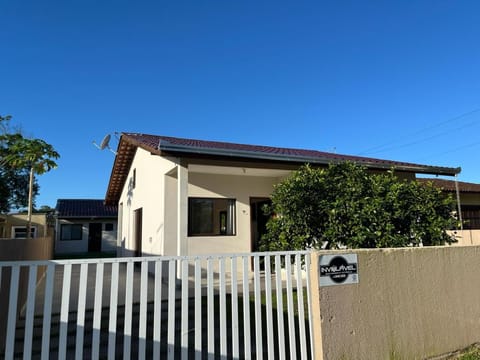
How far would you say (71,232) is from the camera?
80.2 ft

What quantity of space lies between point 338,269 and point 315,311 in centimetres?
55

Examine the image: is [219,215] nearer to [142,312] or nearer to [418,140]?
[142,312]

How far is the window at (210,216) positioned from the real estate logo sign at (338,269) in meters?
5.87

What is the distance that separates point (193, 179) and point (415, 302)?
6512 mm

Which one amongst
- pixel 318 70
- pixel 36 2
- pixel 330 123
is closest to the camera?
pixel 36 2

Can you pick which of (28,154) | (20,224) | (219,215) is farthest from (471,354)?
(20,224)

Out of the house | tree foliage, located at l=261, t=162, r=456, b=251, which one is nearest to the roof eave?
the house

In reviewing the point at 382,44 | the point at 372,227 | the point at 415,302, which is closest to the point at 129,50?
the point at 382,44

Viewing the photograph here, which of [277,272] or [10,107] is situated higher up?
[10,107]

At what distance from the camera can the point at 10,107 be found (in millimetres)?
13945

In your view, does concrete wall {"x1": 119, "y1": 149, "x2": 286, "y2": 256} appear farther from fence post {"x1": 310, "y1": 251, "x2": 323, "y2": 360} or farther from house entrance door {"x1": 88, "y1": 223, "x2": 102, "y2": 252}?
house entrance door {"x1": 88, "y1": 223, "x2": 102, "y2": 252}

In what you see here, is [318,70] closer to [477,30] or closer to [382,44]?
[382,44]

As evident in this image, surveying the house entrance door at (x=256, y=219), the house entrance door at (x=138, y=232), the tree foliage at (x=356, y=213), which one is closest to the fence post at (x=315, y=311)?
the tree foliage at (x=356, y=213)

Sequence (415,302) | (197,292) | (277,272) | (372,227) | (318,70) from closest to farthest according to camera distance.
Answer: (197,292) < (277,272) < (415,302) < (372,227) < (318,70)
